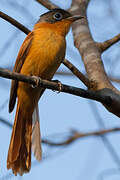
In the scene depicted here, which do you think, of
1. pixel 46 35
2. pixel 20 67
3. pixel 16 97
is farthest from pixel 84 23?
pixel 16 97

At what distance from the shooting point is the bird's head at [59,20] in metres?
4.77

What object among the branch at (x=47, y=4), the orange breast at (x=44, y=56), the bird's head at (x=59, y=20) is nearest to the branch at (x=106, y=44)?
the orange breast at (x=44, y=56)

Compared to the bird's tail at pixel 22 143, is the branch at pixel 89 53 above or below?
above

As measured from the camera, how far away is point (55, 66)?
4.23 metres

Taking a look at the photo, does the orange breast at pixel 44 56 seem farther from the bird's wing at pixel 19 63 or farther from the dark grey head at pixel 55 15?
the dark grey head at pixel 55 15

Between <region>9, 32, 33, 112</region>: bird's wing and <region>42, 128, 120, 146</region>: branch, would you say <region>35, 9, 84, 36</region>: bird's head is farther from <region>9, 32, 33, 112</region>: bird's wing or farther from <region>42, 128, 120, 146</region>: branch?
<region>42, 128, 120, 146</region>: branch

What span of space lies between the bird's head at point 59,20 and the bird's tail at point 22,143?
143 centimetres

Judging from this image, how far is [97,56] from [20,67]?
1.25 m

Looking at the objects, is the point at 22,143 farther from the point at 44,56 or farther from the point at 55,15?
the point at 55,15

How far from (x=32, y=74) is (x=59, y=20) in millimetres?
1348

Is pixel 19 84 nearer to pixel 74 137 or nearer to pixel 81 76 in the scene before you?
pixel 81 76

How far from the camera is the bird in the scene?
4.18 meters

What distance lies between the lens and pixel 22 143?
4660mm

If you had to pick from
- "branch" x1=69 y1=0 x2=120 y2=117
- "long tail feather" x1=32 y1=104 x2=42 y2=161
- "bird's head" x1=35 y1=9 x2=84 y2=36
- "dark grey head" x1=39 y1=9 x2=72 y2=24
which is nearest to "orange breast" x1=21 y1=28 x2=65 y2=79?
"branch" x1=69 y1=0 x2=120 y2=117
